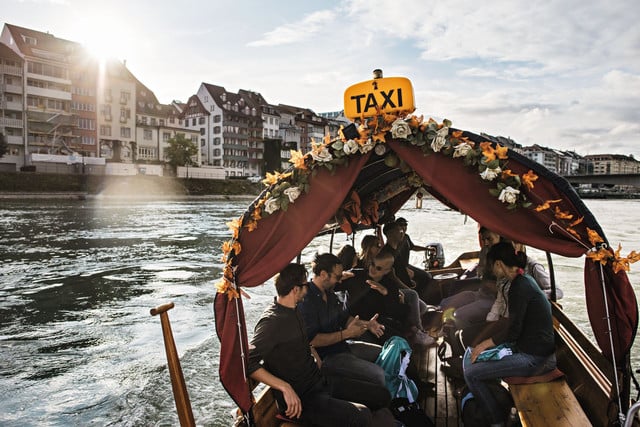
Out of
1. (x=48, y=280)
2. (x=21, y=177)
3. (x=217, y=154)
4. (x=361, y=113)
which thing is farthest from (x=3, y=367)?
(x=217, y=154)

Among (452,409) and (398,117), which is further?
(452,409)

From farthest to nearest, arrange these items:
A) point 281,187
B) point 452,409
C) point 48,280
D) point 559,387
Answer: point 48,280 < point 452,409 < point 559,387 < point 281,187

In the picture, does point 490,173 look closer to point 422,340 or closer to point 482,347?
point 482,347

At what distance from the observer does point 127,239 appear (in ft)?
82.3

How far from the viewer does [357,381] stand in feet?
12.6

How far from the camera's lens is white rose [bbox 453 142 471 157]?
134 inches

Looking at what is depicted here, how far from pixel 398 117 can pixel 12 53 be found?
6142cm

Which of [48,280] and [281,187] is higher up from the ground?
[281,187]

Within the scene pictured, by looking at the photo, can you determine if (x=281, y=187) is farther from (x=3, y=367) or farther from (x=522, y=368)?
(x=3, y=367)

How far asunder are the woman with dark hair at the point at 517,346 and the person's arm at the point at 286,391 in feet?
4.66

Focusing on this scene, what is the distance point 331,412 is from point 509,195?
6.18 feet

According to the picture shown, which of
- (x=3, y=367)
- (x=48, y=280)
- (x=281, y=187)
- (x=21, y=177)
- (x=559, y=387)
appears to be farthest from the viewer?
(x=21, y=177)

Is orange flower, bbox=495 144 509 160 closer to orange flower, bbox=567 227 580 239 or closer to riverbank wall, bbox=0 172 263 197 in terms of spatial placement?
orange flower, bbox=567 227 580 239

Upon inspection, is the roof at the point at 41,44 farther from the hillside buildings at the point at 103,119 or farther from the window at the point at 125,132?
the window at the point at 125,132
